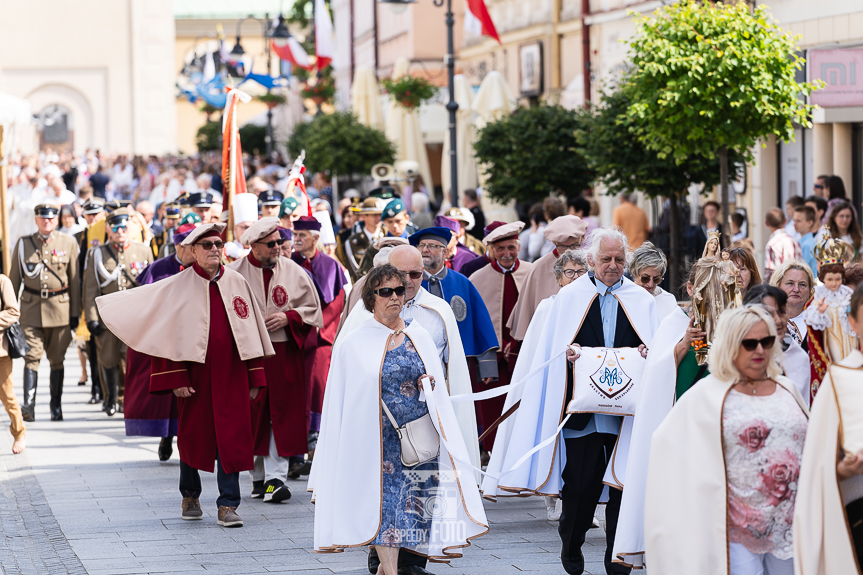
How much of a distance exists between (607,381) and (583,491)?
1.95 ft

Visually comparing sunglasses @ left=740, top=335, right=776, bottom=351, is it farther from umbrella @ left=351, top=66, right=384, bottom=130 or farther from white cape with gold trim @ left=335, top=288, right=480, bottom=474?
umbrella @ left=351, top=66, right=384, bottom=130

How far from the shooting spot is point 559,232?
9125 mm

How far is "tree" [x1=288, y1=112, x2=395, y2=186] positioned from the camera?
28.8m

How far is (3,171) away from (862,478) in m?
11.1

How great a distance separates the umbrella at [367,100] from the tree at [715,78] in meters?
17.9

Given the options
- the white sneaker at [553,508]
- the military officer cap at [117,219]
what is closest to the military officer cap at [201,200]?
the military officer cap at [117,219]

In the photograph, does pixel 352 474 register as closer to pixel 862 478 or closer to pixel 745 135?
pixel 862 478

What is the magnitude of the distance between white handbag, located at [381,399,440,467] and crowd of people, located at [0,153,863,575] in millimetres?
11

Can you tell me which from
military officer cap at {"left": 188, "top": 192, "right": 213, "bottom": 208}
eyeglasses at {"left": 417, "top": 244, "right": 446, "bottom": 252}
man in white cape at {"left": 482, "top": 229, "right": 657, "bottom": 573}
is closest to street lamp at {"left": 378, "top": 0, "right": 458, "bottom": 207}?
military officer cap at {"left": 188, "top": 192, "right": 213, "bottom": 208}

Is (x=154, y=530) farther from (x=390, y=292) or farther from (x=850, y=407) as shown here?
(x=850, y=407)

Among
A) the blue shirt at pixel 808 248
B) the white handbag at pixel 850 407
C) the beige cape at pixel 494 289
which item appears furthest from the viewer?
the blue shirt at pixel 808 248

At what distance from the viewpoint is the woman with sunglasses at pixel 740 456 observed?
484 cm

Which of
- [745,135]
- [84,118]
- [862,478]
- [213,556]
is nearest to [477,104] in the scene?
[745,135]

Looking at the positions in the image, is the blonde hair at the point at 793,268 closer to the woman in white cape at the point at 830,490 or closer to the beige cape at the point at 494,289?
the woman in white cape at the point at 830,490
